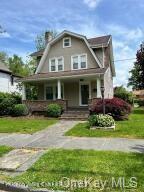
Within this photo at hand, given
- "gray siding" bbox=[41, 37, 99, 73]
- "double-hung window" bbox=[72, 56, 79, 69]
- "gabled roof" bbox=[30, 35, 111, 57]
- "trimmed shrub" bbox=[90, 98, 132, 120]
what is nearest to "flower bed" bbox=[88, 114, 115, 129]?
"trimmed shrub" bbox=[90, 98, 132, 120]

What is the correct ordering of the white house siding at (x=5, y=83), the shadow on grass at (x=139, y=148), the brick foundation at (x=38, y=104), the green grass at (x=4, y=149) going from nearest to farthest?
the green grass at (x=4, y=149) < the shadow on grass at (x=139, y=148) < the brick foundation at (x=38, y=104) < the white house siding at (x=5, y=83)

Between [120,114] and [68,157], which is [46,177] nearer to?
[68,157]

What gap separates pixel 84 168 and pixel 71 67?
64.3 feet

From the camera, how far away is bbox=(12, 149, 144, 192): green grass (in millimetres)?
6539

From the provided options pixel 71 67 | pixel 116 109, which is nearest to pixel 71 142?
pixel 116 109

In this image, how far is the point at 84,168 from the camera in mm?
7316

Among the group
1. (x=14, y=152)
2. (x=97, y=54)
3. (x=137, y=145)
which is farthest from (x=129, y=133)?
(x=97, y=54)

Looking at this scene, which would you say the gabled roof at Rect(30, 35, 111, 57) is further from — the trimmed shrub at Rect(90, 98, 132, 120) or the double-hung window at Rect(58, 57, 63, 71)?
the trimmed shrub at Rect(90, 98, 132, 120)

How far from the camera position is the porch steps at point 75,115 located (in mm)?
20413

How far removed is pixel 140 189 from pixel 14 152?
4969 mm

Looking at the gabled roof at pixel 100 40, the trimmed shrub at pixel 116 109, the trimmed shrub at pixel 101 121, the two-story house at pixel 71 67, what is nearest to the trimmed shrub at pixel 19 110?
the two-story house at pixel 71 67

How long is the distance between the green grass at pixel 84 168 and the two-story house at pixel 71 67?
1535 centimetres

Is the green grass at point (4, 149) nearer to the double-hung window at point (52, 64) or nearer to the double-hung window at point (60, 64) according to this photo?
the double-hung window at point (60, 64)

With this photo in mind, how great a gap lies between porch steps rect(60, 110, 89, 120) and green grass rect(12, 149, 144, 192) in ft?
36.8
